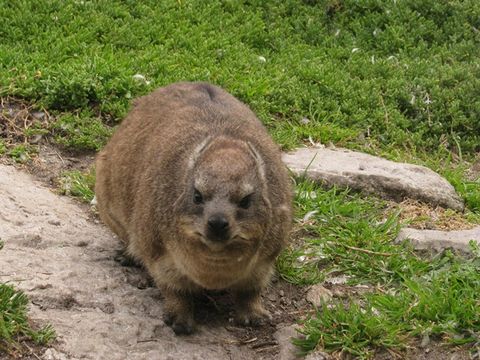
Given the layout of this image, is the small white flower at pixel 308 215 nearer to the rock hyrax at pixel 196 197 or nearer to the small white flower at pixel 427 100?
the rock hyrax at pixel 196 197

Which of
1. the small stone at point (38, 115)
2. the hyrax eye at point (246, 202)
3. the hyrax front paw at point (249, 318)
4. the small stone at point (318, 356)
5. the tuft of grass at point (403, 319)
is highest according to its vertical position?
the hyrax eye at point (246, 202)

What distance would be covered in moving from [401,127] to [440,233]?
2472mm

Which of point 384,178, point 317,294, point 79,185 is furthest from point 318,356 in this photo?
point 79,185

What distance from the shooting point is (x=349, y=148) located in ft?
24.8

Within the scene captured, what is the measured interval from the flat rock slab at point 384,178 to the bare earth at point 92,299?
135 cm

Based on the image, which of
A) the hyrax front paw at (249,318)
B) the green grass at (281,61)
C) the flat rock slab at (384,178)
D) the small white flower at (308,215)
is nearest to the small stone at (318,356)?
the hyrax front paw at (249,318)

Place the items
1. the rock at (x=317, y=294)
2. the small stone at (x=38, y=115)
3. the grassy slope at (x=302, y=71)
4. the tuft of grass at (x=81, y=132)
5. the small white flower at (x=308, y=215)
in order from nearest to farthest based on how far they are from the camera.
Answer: the rock at (x=317, y=294) < the small white flower at (x=308, y=215) < the grassy slope at (x=302, y=71) < the tuft of grass at (x=81, y=132) < the small stone at (x=38, y=115)

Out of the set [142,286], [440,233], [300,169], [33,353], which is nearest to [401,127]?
[300,169]

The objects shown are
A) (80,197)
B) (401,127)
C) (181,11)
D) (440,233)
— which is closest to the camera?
(440,233)

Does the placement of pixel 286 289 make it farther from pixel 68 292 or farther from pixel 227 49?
pixel 227 49

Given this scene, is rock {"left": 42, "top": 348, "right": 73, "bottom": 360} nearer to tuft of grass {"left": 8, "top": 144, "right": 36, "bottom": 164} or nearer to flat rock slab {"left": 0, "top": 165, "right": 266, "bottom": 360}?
flat rock slab {"left": 0, "top": 165, "right": 266, "bottom": 360}

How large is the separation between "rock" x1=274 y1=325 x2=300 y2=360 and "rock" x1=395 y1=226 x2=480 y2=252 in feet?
3.82

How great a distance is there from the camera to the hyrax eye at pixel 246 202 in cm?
449

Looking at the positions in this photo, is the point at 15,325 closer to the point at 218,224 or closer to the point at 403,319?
the point at 218,224
